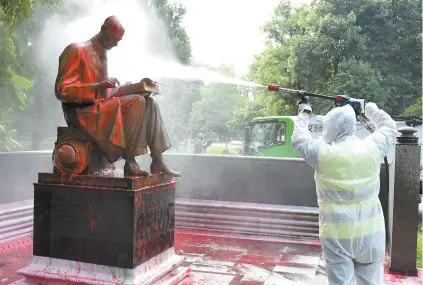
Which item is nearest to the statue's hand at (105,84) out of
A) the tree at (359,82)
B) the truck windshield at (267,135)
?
the truck windshield at (267,135)

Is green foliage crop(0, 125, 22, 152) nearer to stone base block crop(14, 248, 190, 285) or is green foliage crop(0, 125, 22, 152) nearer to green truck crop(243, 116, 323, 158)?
green truck crop(243, 116, 323, 158)

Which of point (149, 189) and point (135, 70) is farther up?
point (135, 70)

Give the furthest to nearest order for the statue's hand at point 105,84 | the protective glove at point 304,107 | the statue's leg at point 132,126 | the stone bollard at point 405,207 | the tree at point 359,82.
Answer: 1. the tree at point 359,82
2. the stone bollard at point 405,207
3. the statue's leg at point 132,126
4. the statue's hand at point 105,84
5. the protective glove at point 304,107

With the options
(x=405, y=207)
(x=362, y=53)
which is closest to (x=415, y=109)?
(x=362, y=53)

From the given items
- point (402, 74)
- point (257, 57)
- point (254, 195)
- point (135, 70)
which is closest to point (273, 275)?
point (254, 195)

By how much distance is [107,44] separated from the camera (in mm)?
4336

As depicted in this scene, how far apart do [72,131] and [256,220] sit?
345cm

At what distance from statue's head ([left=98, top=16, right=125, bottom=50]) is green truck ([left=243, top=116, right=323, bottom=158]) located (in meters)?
9.74

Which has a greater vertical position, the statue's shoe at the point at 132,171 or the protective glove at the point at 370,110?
the protective glove at the point at 370,110

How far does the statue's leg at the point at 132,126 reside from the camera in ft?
13.6

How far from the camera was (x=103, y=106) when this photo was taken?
4117 millimetres

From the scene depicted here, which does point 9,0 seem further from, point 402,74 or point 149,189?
point 402,74

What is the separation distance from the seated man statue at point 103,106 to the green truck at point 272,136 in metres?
9.66

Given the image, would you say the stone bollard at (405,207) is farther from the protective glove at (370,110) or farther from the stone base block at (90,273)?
the stone base block at (90,273)
